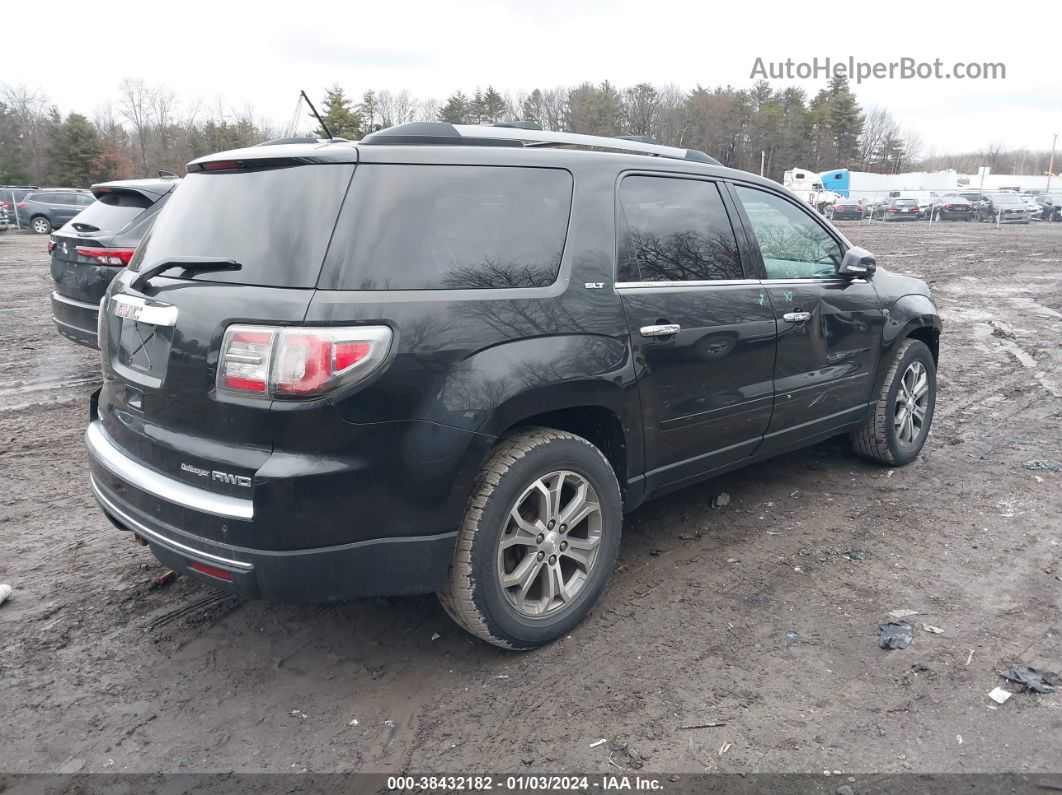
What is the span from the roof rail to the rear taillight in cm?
79

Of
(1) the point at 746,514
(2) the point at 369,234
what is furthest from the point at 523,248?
(1) the point at 746,514

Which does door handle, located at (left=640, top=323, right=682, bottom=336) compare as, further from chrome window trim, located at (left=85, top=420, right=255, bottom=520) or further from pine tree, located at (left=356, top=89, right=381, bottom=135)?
pine tree, located at (left=356, top=89, right=381, bottom=135)

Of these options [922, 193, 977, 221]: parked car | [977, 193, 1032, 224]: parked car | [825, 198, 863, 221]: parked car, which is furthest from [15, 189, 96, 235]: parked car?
[977, 193, 1032, 224]: parked car

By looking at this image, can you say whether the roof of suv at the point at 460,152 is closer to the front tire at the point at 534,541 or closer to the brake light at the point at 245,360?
the brake light at the point at 245,360

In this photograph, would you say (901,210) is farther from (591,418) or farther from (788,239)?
(591,418)

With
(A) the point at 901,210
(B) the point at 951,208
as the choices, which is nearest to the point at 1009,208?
(B) the point at 951,208

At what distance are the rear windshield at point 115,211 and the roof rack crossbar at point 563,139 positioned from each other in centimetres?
470

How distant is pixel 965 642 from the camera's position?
317 centimetres

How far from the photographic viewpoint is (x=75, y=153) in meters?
44.3

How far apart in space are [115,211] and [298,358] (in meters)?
5.71

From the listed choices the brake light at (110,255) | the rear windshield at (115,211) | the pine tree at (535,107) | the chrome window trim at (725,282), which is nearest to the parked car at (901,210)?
the pine tree at (535,107)

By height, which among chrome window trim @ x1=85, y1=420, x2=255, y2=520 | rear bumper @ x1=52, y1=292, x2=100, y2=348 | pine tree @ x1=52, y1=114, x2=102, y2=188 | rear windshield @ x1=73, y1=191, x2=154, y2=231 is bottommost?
chrome window trim @ x1=85, y1=420, x2=255, y2=520

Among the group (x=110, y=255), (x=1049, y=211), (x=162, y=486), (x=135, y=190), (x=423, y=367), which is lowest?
(x=162, y=486)

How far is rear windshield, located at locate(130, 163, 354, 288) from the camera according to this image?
2.58 metres
